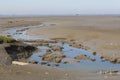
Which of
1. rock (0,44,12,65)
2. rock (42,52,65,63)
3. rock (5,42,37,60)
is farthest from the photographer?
rock (5,42,37,60)

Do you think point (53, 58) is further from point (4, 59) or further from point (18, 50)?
point (4, 59)

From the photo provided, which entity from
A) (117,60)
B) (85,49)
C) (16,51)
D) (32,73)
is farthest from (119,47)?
(32,73)

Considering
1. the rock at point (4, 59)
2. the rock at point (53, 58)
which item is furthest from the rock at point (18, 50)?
the rock at point (53, 58)

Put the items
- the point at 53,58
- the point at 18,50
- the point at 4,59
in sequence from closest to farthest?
the point at 4,59 < the point at 53,58 < the point at 18,50

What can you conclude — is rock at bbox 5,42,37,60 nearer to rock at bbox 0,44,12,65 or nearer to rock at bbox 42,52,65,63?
rock at bbox 0,44,12,65

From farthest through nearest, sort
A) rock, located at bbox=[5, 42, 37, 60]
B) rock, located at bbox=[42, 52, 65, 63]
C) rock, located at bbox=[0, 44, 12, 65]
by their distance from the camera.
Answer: rock, located at bbox=[5, 42, 37, 60], rock, located at bbox=[42, 52, 65, 63], rock, located at bbox=[0, 44, 12, 65]

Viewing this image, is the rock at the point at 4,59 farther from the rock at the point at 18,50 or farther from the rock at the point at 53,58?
the rock at the point at 53,58

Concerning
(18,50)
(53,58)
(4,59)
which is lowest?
(53,58)

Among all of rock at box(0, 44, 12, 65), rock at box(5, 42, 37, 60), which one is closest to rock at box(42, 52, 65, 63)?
rock at box(5, 42, 37, 60)

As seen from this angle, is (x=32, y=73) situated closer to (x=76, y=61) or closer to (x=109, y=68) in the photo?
(x=109, y=68)

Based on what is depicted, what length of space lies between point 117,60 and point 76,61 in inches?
139

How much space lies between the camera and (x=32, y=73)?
19781 millimetres

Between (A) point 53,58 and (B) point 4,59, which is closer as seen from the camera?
(B) point 4,59

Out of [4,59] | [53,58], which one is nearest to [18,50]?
[53,58]
